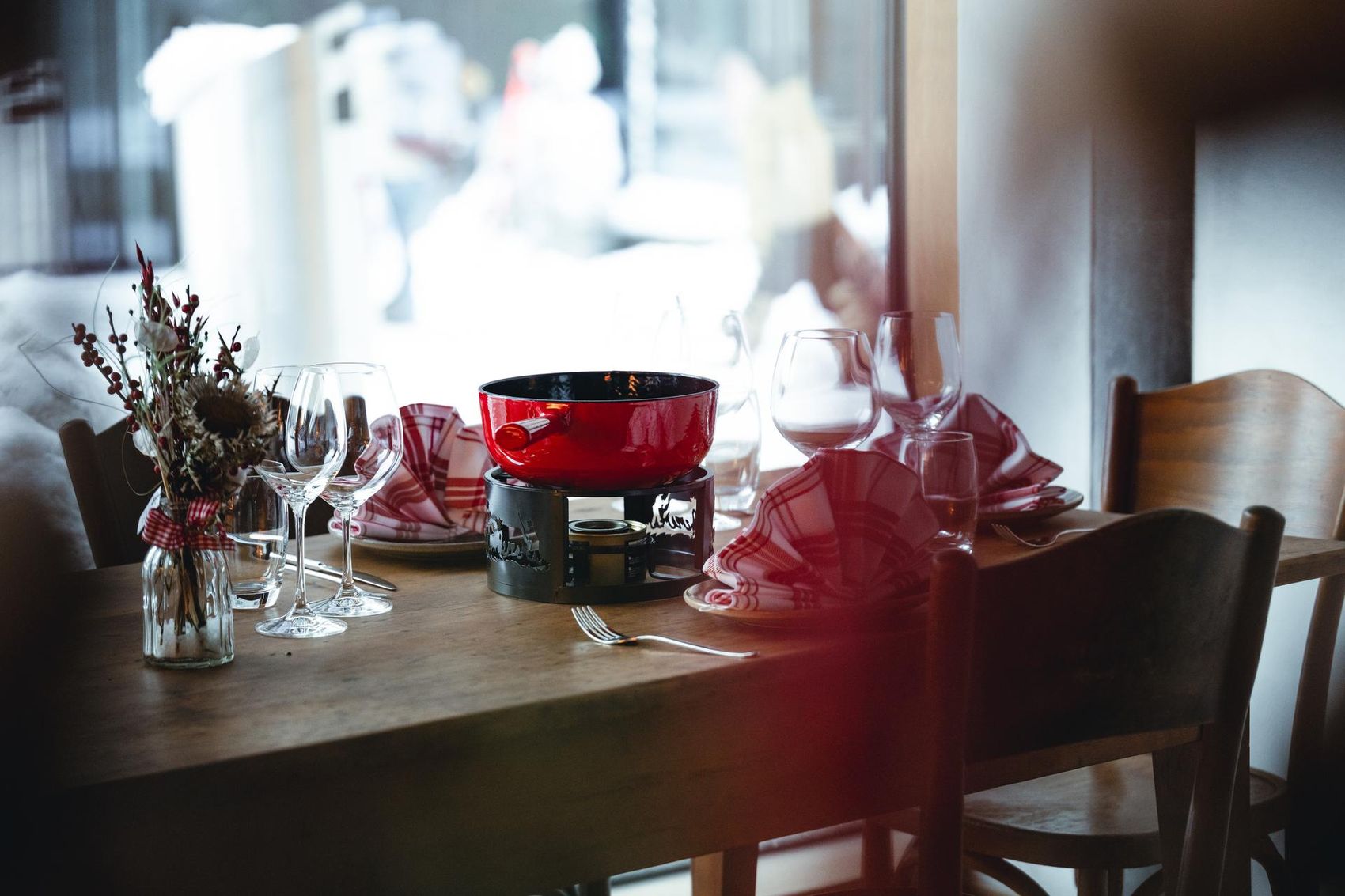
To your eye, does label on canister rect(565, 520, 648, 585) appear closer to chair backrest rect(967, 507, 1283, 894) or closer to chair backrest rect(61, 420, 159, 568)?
chair backrest rect(967, 507, 1283, 894)

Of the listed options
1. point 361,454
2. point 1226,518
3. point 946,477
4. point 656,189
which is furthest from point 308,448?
point 656,189

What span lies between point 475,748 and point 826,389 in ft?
1.82

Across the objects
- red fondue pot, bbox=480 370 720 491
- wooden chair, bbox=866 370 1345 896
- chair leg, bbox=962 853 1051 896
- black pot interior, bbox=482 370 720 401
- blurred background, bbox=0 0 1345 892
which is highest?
blurred background, bbox=0 0 1345 892

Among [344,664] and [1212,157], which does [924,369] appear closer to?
[344,664]

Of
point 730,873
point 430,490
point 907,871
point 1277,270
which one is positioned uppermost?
point 1277,270

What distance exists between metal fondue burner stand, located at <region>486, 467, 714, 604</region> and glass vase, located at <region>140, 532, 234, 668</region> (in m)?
0.24

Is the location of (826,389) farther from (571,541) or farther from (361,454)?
(361,454)

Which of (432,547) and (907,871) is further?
(907,871)

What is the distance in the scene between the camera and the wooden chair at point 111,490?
1.35 metres

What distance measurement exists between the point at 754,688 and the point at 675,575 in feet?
0.67

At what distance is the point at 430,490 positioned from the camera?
1275mm

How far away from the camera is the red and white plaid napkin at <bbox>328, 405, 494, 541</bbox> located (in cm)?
123

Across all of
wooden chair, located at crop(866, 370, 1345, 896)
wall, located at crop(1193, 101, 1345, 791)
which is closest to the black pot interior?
wooden chair, located at crop(866, 370, 1345, 896)

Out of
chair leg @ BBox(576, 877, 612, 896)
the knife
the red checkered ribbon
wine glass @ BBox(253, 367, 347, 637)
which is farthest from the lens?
chair leg @ BBox(576, 877, 612, 896)
